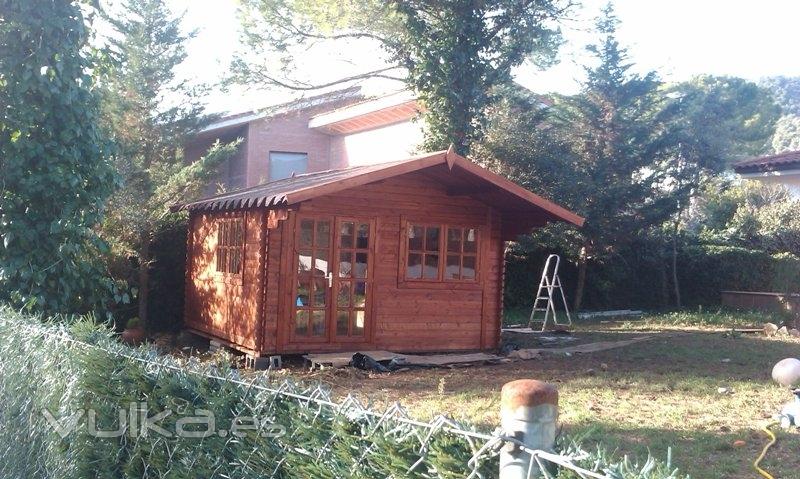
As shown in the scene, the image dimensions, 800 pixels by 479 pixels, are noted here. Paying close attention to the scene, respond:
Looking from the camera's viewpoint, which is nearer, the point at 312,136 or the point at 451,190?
the point at 451,190

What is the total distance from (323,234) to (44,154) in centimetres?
477

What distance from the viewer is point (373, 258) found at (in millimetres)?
12883

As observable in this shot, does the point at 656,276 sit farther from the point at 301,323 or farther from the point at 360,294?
the point at 301,323

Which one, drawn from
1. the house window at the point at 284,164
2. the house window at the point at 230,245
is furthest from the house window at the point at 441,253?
the house window at the point at 284,164

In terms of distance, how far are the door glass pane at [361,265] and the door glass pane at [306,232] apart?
2.77 ft

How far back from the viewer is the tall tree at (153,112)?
1933cm

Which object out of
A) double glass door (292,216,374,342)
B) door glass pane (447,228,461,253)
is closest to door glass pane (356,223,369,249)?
double glass door (292,216,374,342)

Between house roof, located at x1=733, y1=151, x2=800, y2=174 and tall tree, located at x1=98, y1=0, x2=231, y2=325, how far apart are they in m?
14.5

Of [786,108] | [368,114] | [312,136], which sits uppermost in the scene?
[786,108]

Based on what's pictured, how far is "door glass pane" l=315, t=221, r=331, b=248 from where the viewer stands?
1248 centimetres

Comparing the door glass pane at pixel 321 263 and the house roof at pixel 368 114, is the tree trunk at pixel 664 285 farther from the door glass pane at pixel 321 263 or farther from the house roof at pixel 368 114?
the door glass pane at pixel 321 263

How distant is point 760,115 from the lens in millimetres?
42812

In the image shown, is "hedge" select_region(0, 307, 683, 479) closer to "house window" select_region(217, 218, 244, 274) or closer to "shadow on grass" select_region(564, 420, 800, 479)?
"shadow on grass" select_region(564, 420, 800, 479)

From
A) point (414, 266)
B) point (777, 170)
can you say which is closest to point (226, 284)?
point (414, 266)
